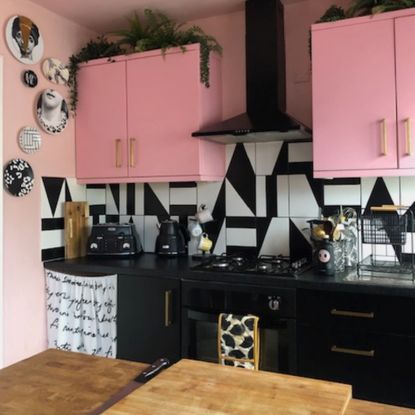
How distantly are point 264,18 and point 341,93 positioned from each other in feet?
2.30

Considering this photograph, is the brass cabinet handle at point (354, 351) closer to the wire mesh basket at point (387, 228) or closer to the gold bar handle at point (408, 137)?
the wire mesh basket at point (387, 228)

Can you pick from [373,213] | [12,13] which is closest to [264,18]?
[373,213]

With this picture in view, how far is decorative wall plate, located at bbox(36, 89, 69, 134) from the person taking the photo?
A: 280 cm

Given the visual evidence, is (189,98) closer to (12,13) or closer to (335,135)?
(335,135)

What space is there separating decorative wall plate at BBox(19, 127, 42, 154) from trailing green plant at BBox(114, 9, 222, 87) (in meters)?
0.82

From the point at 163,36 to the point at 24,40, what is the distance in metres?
0.81

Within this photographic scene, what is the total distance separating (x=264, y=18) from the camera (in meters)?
2.64

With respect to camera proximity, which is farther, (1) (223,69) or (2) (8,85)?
(1) (223,69)

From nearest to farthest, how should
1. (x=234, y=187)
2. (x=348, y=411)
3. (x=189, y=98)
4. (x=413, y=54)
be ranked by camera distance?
1. (x=348, y=411)
2. (x=413, y=54)
3. (x=189, y=98)
4. (x=234, y=187)

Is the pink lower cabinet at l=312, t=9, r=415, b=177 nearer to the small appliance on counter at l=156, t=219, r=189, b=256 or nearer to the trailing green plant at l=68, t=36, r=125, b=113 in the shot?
the small appliance on counter at l=156, t=219, r=189, b=256

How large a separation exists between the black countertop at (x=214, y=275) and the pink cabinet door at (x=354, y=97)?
0.58 m

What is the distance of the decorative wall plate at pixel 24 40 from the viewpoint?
2590 mm

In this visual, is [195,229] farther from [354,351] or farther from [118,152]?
[354,351]

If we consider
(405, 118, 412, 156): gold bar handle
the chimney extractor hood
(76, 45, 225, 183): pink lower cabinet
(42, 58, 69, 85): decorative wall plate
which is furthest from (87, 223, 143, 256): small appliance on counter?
(405, 118, 412, 156): gold bar handle
